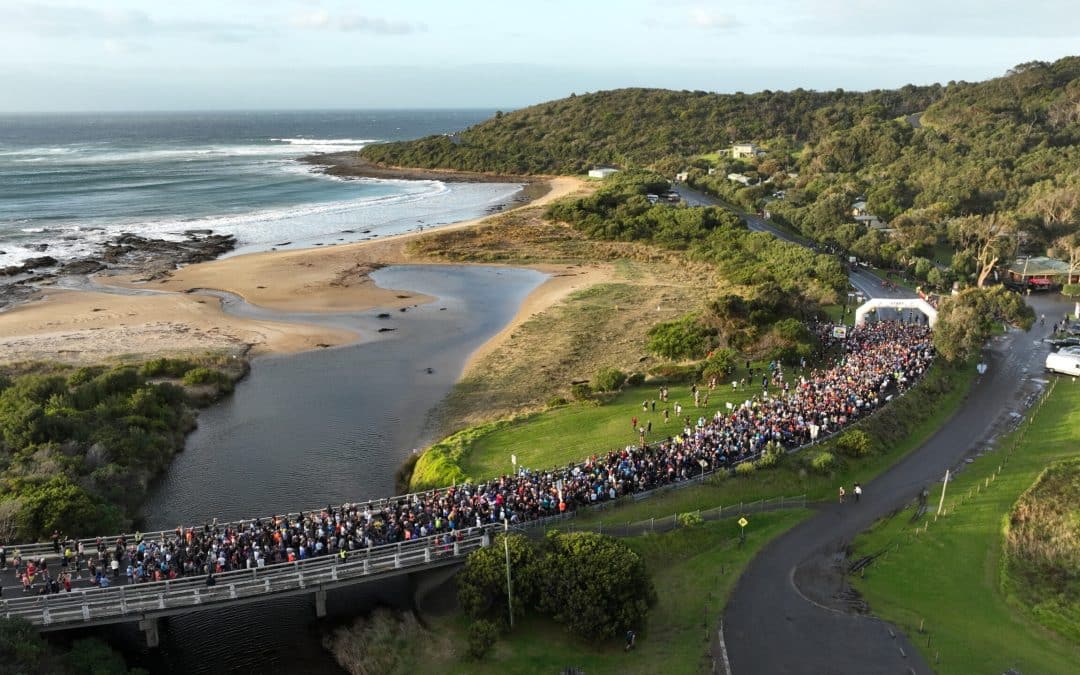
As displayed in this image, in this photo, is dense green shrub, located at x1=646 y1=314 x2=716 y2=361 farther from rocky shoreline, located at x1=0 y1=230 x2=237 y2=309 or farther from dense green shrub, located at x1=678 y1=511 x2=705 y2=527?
rocky shoreline, located at x1=0 y1=230 x2=237 y2=309

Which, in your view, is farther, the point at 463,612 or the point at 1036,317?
the point at 1036,317

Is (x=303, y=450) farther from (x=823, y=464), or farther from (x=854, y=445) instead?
(x=854, y=445)

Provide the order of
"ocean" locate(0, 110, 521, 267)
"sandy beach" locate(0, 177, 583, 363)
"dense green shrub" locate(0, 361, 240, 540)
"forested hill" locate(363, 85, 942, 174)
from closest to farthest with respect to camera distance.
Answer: "dense green shrub" locate(0, 361, 240, 540), "sandy beach" locate(0, 177, 583, 363), "ocean" locate(0, 110, 521, 267), "forested hill" locate(363, 85, 942, 174)

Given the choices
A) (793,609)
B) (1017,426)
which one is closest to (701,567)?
(793,609)

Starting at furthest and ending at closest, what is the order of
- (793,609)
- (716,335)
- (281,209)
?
(281,209) < (716,335) < (793,609)

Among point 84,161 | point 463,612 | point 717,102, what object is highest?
point 717,102

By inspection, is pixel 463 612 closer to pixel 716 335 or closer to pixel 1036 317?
pixel 716 335

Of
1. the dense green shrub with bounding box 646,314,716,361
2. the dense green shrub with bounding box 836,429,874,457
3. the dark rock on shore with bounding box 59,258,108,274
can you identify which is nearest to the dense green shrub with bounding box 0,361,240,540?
the dense green shrub with bounding box 646,314,716,361
